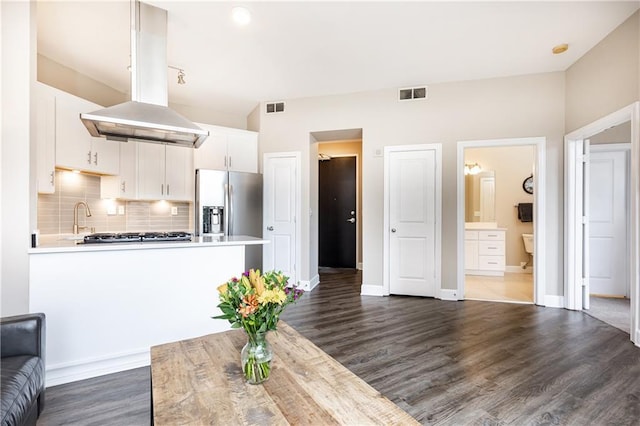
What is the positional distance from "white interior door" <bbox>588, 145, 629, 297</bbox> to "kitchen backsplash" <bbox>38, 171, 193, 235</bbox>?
586 cm

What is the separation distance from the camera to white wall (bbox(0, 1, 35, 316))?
6.21ft

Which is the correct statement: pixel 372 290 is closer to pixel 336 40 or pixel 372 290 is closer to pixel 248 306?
pixel 336 40

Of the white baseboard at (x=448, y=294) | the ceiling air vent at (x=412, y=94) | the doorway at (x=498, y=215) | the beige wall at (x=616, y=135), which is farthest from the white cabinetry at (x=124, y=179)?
the beige wall at (x=616, y=135)

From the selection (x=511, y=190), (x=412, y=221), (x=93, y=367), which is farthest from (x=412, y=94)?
(x=93, y=367)

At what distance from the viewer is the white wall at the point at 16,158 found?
189cm

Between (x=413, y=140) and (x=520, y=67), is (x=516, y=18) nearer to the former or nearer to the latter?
(x=520, y=67)

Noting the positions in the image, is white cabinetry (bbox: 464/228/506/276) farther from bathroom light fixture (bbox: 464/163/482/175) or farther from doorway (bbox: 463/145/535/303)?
bathroom light fixture (bbox: 464/163/482/175)

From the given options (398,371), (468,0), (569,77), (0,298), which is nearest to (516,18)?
(468,0)

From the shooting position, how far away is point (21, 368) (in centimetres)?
132

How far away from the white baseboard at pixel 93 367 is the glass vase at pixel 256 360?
1.55 meters

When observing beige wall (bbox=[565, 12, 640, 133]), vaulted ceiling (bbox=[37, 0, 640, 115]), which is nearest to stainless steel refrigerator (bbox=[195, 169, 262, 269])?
vaulted ceiling (bbox=[37, 0, 640, 115])

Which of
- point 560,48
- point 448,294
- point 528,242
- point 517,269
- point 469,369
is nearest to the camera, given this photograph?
point 469,369

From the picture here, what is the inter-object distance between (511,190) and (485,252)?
145 cm

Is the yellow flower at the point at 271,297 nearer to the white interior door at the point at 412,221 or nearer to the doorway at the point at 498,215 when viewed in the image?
the white interior door at the point at 412,221
